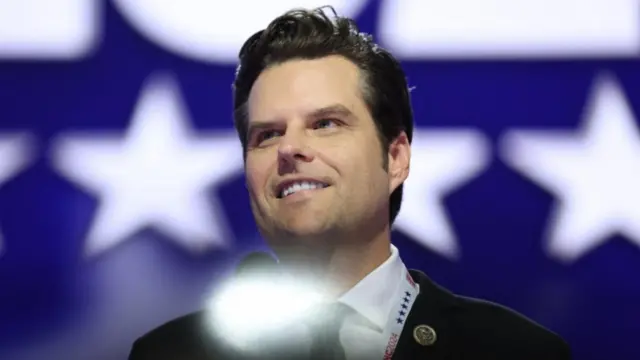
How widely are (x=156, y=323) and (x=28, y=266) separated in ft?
0.74

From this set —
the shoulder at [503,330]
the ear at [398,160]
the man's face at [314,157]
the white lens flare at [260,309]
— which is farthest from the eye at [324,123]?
the shoulder at [503,330]

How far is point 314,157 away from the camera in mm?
1204

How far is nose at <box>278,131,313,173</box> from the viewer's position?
3.94 ft

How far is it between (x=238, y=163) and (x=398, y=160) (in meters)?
0.28

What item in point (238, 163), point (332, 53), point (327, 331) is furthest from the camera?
point (238, 163)

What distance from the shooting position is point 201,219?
143 cm

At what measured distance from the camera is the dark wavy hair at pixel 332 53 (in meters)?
1.27

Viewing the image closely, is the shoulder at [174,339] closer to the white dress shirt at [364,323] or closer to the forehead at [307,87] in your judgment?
the white dress shirt at [364,323]

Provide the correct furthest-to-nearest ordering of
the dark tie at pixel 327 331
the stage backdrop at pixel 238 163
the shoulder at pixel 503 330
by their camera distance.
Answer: the stage backdrop at pixel 238 163 → the shoulder at pixel 503 330 → the dark tie at pixel 327 331

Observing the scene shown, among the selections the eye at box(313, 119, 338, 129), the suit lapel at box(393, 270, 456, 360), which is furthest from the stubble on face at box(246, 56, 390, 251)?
the suit lapel at box(393, 270, 456, 360)

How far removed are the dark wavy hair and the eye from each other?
0.06 metres

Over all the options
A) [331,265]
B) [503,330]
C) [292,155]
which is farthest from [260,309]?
[503,330]

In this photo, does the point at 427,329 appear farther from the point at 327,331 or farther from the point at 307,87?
the point at 307,87

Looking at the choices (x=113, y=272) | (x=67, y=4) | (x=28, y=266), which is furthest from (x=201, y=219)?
(x=67, y=4)
